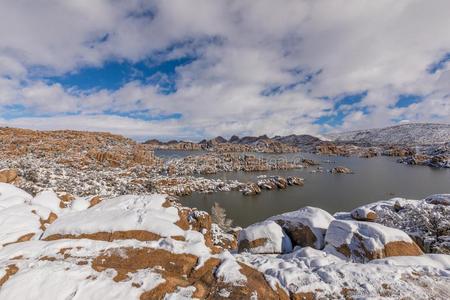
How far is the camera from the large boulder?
13912mm

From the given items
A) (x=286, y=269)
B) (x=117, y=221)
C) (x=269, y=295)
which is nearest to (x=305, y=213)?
(x=286, y=269)

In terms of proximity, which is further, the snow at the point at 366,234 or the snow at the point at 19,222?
the snow at the point at 366,234

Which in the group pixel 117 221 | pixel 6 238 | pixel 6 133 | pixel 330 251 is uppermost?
pixel 6 133

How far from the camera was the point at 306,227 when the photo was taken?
1827 cm

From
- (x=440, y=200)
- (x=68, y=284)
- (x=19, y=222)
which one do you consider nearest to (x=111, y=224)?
(x=68, y=284)

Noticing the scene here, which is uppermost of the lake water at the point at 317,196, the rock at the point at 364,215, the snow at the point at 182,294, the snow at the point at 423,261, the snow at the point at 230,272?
the snow at the point at 230,272

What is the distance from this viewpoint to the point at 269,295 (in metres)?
→ 8.47

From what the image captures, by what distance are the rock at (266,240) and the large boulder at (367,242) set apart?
10.3 feet

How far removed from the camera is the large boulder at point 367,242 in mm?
13912

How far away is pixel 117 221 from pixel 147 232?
230 cm

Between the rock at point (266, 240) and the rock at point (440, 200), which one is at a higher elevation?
the rock at point (440, 200)

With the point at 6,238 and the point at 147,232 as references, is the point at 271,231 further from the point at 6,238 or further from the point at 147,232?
the point at 6,238

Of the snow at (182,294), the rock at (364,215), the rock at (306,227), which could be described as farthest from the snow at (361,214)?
the snow at (182,294)

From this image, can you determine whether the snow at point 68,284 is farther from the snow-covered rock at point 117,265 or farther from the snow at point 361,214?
the snow at point 361,214
